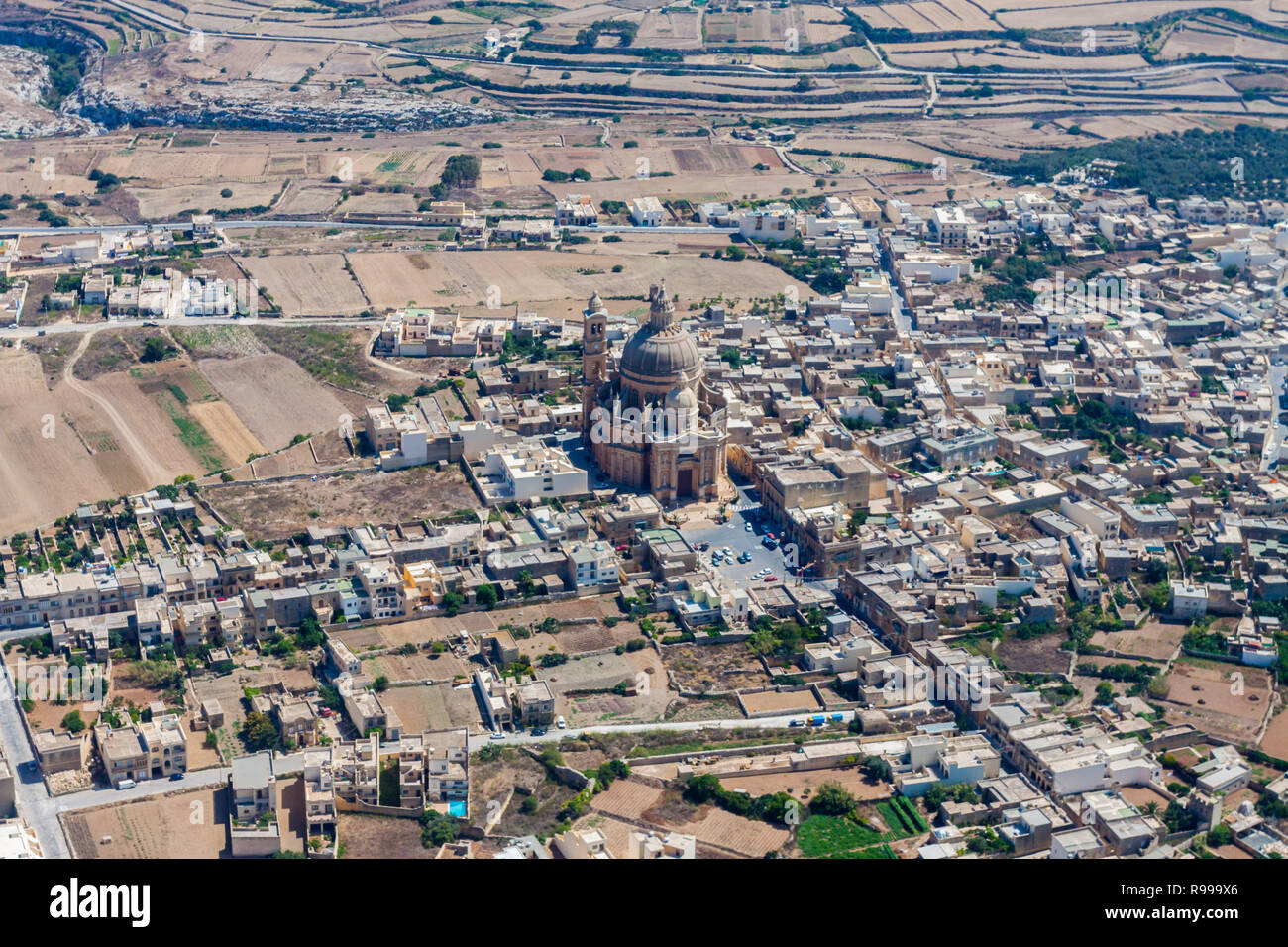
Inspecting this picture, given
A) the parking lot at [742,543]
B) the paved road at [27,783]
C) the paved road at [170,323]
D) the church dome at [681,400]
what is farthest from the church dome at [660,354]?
the paved road at [27,783]

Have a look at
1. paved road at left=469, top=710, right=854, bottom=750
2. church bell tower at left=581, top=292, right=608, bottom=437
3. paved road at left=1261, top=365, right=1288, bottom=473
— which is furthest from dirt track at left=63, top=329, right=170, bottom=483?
paved road at left=1261, top=365, right=1288, bottom=473

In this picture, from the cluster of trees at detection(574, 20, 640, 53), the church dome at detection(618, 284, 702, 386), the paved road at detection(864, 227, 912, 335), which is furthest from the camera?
the cluster of trees at detection(574, 20, 640, 53)

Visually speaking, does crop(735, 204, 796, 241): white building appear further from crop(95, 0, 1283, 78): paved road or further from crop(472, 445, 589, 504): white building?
crop(95, 0, 1283, 78): paved road

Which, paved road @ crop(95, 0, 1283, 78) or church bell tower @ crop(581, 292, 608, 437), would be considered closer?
church bell tower @ crop(581, 292, 608, 437)

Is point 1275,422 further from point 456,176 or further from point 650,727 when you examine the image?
point 456,176
